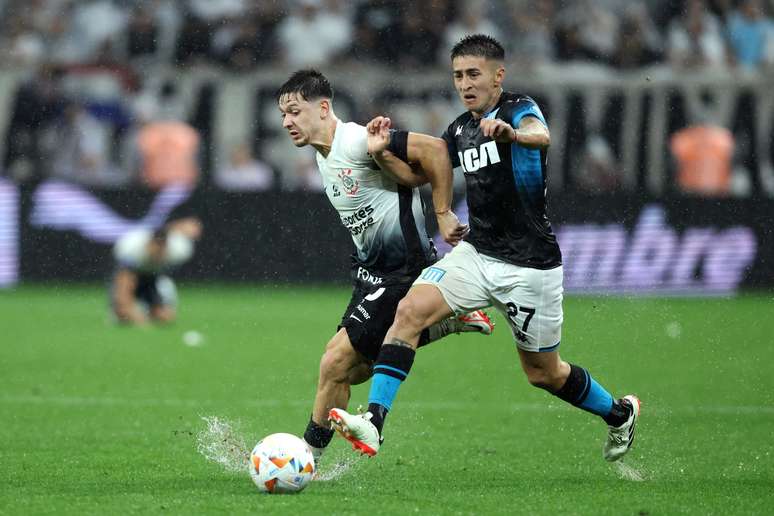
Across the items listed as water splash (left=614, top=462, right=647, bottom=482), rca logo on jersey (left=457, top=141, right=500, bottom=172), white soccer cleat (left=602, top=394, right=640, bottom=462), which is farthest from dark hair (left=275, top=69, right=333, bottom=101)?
water splash (left=614, top=462, right=647, bottom=482)

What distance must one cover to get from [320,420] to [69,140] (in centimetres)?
1298

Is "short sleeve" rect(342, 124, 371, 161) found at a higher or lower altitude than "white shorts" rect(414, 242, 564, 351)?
higher

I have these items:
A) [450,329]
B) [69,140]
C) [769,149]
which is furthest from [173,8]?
[450,329]

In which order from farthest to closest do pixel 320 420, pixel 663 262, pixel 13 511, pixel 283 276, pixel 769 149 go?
pixel 769 149 → pixel 283 276 → pixel 663 262 → pixel 320 420 → pixel 13 511

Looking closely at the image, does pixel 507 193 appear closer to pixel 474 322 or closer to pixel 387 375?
pixel 474 322

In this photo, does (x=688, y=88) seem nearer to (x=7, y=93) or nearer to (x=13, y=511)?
(x=7, y=93)

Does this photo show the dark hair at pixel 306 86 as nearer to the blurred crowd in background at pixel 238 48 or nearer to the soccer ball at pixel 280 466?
the soccer ball at pixel 280 466

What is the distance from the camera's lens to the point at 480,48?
6.94 metres

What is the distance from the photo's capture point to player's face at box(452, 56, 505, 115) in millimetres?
6953

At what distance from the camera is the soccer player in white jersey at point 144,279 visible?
15492 mm

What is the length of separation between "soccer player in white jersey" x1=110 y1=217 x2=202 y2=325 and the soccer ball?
9108mm

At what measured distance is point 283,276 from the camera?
17.9 m

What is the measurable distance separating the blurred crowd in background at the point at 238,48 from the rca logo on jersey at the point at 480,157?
11.6 metres

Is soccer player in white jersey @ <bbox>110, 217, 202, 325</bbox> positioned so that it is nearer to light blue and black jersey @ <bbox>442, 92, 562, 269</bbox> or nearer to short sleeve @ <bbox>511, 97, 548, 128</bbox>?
light blue and black jersey @ <bbox>442, 92, 562, 269</bbox>
